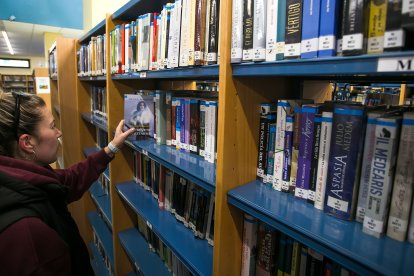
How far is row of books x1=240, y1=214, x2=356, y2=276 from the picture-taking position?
2.78 feet

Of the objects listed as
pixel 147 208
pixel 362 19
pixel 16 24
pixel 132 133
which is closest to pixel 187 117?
pixel 132 133

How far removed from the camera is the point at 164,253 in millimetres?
1703

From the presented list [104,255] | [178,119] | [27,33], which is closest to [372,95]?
[178,119]

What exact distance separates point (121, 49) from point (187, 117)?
77cm

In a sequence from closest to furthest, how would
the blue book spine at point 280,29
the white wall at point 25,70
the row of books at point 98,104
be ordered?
the blue book spine at point 280,29
the row of books at point 98,104
the white wall at point 25,70

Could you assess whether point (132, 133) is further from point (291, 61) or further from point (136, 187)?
point (291, 61)

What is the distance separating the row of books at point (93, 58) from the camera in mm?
2270

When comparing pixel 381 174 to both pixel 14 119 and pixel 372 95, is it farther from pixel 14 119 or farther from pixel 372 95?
pixel 372 95

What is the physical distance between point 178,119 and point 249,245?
719 millimetres

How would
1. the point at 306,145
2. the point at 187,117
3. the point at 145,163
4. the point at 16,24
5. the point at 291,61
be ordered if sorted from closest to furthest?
the point at 291,61 < the point at 306,145 < the point at 187,117 < the point at 145,163 < the point at 16,24

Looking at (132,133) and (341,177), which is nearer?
(341,177)

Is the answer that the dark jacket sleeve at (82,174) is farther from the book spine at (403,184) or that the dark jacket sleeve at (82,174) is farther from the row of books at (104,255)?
the book spine at (403,184)

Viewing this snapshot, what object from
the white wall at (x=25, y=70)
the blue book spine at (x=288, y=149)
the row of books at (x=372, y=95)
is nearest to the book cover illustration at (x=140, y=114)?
the blue book spine at (x=288, y=149)

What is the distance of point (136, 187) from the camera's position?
6.51 feet
